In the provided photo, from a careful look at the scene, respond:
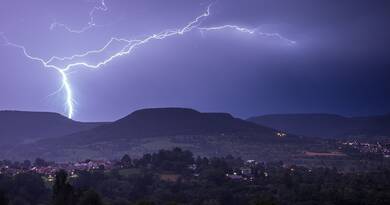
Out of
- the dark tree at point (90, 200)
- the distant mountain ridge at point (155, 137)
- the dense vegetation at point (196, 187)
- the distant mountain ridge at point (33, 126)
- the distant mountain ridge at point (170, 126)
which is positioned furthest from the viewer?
the distant mountain ridge at point (33, 126)

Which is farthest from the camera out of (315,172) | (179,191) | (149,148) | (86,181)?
(149,148)

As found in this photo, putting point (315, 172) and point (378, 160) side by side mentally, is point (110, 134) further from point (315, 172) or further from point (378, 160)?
point (315, 172)

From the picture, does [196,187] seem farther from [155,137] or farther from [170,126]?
[170,126]

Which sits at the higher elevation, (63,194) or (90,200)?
(63,194)

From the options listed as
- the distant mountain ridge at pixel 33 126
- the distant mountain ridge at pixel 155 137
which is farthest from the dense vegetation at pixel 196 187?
the distant mountain ridge at pixel 33 126

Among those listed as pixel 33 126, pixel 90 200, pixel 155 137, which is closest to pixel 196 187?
pixel 90 200

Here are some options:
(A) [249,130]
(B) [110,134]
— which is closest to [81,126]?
(B) [110,134]

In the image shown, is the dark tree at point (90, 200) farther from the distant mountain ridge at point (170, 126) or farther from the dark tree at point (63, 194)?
the distant mountain ridge at point (170, 126)

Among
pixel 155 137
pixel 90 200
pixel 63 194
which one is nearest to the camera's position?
pixel 90 200

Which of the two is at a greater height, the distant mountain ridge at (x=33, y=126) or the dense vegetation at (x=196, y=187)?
the distant mountain ridge at (x=33, y=126)
